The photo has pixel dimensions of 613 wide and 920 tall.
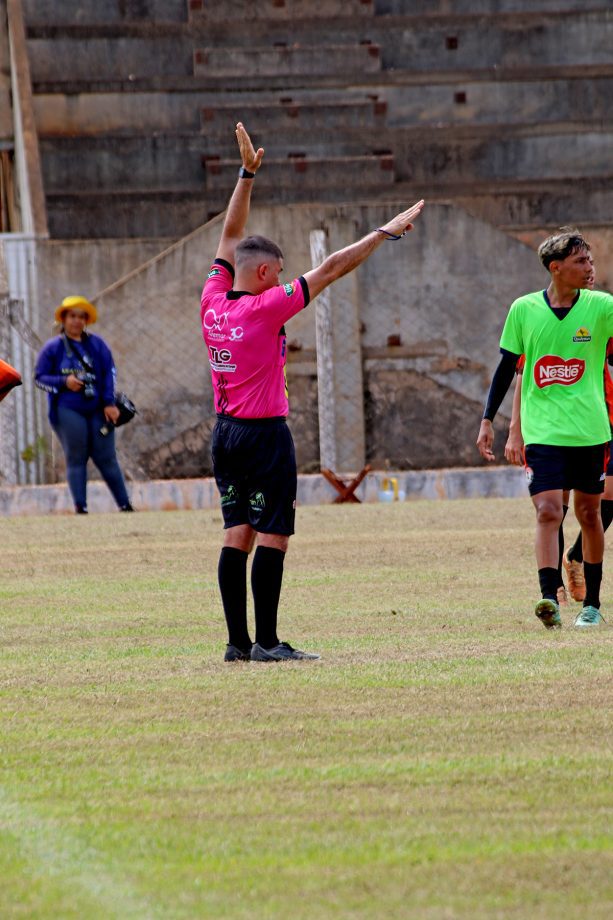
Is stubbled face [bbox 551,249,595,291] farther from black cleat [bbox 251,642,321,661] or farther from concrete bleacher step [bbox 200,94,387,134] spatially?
concrete bleacher step [bbox 200,94,387,134]

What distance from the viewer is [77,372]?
17297 millimetres

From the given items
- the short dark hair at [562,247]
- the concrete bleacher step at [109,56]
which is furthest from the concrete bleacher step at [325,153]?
the short dark hair at [562,247]

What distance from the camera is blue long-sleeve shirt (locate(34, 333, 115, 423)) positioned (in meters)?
17.2

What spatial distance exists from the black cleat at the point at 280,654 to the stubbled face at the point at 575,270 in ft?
7.73

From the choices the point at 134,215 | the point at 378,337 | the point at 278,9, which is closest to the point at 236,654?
the point at 378,337

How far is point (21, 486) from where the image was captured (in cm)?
1875

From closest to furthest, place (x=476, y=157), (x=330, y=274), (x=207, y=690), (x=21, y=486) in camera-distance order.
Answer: (x=207, y=690) → (x=330, y=274) → (x=21, y=486) → (x=476, y=157)

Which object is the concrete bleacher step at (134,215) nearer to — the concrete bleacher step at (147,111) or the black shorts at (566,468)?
the concrete bleacher step at (147,111)

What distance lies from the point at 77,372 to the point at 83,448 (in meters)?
0.74

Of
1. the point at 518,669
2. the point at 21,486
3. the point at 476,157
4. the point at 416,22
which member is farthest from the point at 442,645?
the point at 416,22

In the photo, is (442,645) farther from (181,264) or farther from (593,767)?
(181,264)

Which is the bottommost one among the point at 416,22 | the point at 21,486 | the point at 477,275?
the point at 21,486

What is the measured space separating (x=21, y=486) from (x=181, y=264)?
3.06 metres

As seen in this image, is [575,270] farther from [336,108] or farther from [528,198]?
[336,108]
